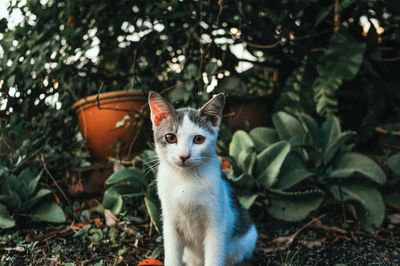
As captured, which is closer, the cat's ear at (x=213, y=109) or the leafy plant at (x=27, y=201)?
the cat's ear at (x=213, y=109)

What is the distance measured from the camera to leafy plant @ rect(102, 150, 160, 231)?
3156 mm

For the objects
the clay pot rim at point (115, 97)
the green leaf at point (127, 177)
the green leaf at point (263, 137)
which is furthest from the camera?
the clay pot rim at point (115, 97)

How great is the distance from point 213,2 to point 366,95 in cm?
176

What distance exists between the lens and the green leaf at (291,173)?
130 inches

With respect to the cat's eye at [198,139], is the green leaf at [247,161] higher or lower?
lower

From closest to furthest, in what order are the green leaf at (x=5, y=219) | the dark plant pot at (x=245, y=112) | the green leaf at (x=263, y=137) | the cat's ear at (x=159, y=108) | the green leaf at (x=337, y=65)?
the cat's ear at (x=159, y=108) → the green leaf at (x=5, y=219) → the green leaf at (x=337, y=65) → the green leaf at (x=263, y=137) → the dark plant pot at (x=245, y=112)

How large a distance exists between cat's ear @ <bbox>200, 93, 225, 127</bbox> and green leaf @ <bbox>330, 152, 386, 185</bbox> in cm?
133

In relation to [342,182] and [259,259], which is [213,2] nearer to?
[342,182]

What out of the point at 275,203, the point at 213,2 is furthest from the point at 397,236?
the point at 213,2

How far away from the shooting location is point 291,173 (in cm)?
336

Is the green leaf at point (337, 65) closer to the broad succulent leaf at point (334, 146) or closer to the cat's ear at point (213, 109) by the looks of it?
the broad succulent leaf at point (334, 146)

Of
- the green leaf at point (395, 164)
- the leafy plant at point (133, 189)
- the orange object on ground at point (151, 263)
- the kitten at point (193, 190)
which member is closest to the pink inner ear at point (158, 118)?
the kitten at point (193, 190)

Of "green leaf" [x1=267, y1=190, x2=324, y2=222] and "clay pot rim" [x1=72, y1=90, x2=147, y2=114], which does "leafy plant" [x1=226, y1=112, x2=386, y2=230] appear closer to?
"green leaf" [x1=267, y1=190, x2=324, y2=222]

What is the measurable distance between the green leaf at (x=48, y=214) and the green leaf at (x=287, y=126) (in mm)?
1687
